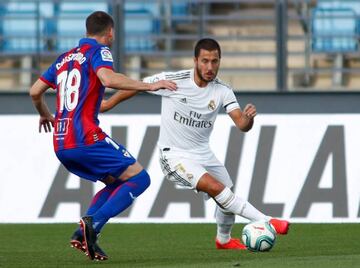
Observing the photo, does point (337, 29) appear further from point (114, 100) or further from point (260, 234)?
point (260, 234)

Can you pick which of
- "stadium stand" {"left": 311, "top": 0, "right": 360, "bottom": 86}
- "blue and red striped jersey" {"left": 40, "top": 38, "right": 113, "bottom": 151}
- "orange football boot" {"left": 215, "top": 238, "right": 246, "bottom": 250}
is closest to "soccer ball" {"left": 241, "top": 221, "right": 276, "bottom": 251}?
"orange football boot" {"left": 215, "top": 238, "right": 246, "bottom": 250}

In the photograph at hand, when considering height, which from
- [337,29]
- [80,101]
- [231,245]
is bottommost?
[231,245]

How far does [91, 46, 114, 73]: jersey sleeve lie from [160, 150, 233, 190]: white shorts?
134 cm

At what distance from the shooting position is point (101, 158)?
30.3 ft

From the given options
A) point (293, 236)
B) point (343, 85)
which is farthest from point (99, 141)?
point (343, 85)

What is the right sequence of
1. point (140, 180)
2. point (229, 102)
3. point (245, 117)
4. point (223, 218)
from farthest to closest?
1. point (223, 218)
2. point (229, 102)
3. point (245, 117)
4. point (140, 180)

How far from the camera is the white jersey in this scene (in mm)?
10164

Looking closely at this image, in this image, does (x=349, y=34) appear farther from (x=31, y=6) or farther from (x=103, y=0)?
(x=31, y=6)

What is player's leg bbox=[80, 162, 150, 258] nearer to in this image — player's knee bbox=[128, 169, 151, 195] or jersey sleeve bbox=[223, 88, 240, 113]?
player's knee bbox=[128, 169, 151, 195]

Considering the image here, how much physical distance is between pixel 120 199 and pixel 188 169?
933mm

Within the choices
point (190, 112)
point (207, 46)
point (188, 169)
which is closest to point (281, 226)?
point (188, 169)

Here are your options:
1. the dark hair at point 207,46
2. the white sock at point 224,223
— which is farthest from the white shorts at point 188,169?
the dark hair at point 207,46

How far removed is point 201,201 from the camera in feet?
46.5


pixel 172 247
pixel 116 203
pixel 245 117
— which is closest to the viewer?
pixel 116 203
